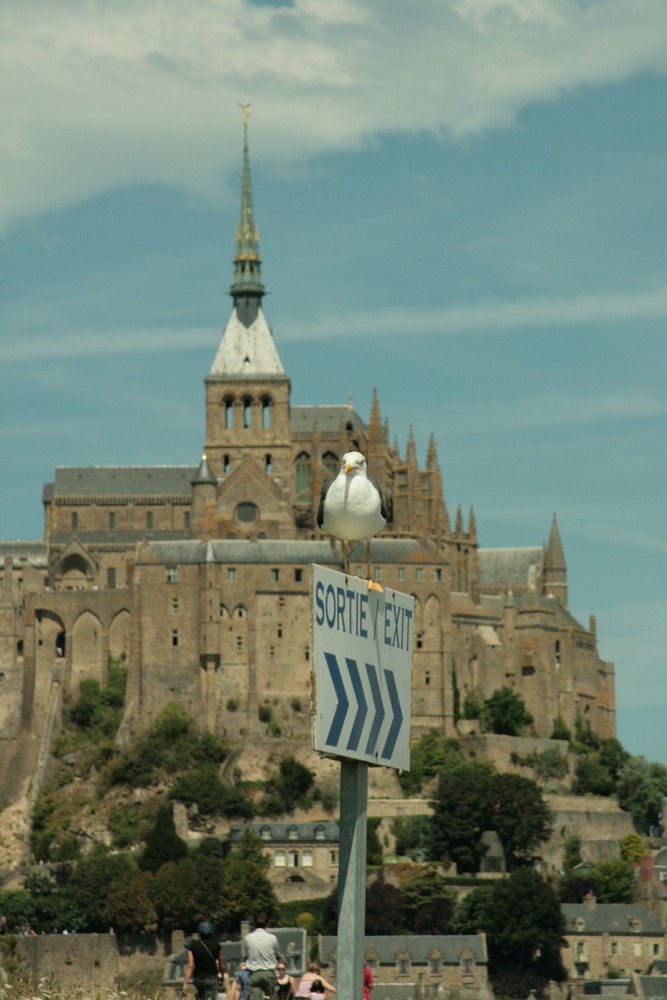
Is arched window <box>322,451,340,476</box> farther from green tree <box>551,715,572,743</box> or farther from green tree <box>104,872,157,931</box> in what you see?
green tree <box>104,872,157,931</box>

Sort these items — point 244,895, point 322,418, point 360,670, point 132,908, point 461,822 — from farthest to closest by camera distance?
point 322,418
point 461,822
point 132,908
point 244,895
point 360,670

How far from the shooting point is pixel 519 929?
8675 cm

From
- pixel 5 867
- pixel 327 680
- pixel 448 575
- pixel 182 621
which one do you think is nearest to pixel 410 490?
pixel 448 575

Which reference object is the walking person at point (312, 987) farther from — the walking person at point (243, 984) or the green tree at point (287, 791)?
the green tree at point (287, 791)

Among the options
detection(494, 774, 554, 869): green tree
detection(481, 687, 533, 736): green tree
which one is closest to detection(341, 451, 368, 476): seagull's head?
detection(494, 774, 554, 869): green tree

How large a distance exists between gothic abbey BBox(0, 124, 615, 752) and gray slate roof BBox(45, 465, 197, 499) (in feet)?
0.34

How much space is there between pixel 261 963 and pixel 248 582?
276ft

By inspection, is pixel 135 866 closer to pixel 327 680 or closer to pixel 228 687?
pixel 228 687

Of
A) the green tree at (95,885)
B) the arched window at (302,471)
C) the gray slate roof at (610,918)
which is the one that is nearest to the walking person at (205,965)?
the green tree at (95,885)

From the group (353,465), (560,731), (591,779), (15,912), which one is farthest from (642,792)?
(353,465)

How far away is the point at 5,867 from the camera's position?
99500 millimetres

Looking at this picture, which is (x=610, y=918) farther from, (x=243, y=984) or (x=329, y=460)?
(x=243, y=984)

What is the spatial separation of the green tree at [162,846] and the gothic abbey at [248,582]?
32.9 ft

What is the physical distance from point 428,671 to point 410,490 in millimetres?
10776
